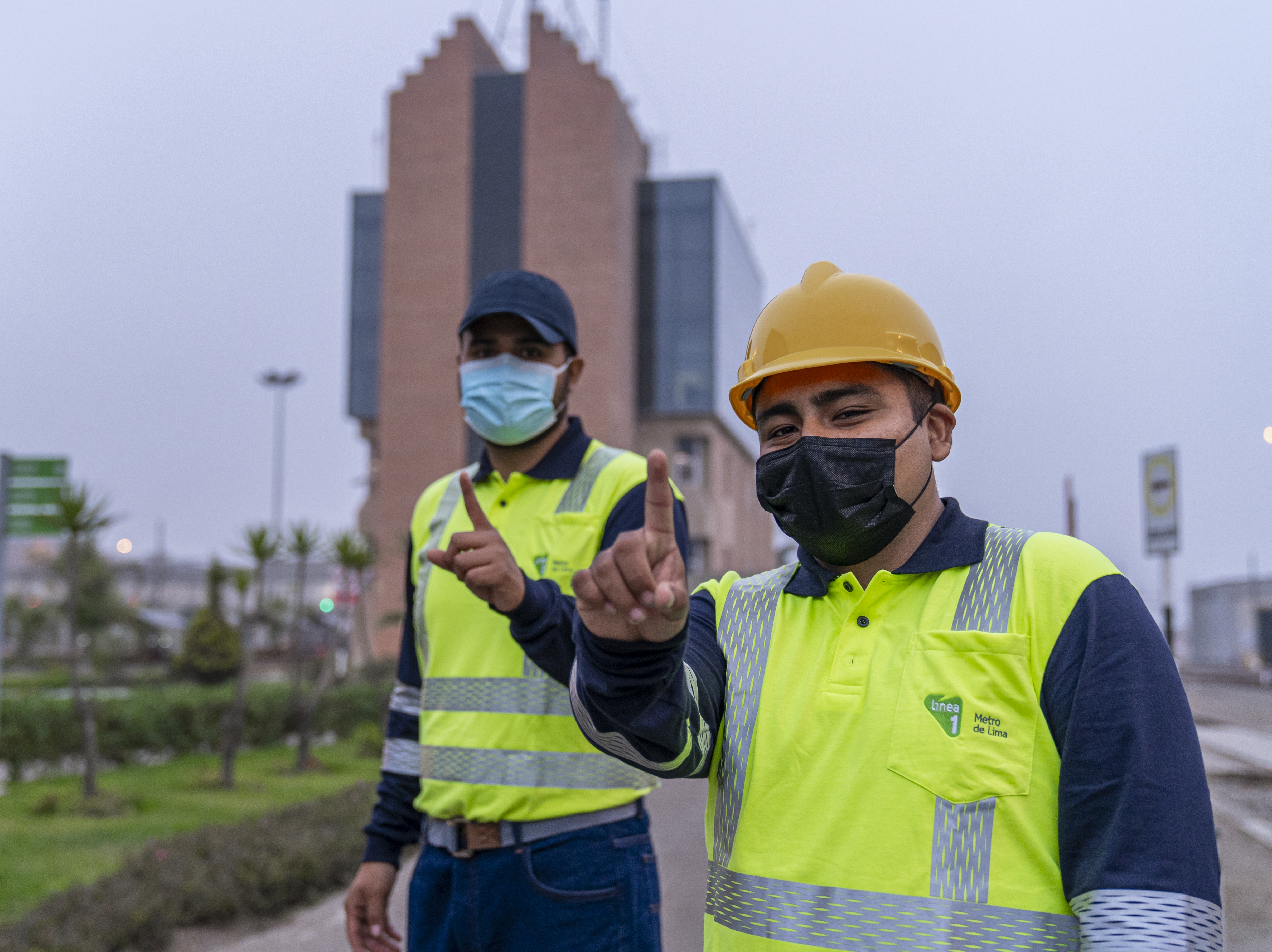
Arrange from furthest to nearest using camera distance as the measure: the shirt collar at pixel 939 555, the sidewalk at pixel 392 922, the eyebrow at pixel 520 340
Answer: the sidewalk at pixel 392 922, the eyebrow at pixel 520 340, the shirt collar at pixel 939 555

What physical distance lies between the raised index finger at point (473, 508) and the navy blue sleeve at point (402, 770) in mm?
828

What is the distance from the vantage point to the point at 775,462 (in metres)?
1.93

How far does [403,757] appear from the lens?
9.84 ft

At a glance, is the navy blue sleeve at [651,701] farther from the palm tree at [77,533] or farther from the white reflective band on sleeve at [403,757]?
the palm tree at [77,533]

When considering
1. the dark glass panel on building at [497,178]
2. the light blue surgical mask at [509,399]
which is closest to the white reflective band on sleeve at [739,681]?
the light blue surgical mask at [509,399]

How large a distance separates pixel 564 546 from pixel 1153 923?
1661 mm

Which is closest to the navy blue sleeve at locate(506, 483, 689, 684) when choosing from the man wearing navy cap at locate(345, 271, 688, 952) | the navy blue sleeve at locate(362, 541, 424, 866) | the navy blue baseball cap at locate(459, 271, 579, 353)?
the man wearing navy cap at locate(345, 271, 688, 952)

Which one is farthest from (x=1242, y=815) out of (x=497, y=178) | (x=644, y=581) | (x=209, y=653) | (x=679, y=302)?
(x=497, y=178)

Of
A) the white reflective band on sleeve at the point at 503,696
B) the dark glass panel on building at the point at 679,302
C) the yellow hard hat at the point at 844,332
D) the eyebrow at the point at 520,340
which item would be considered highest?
the dark glass panel on building at the point at 679,302

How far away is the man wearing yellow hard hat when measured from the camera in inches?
59.8

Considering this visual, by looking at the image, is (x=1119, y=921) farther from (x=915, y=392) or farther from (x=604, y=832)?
(x=604, y=832)

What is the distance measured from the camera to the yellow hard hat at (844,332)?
1.94 m

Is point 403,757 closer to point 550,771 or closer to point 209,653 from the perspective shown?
point 550,771

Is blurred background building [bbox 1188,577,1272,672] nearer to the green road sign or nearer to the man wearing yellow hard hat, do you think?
the green road sign
